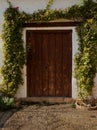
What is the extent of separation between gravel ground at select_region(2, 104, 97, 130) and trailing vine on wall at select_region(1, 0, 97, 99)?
99 centimetres

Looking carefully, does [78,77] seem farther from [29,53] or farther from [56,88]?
[29,53]

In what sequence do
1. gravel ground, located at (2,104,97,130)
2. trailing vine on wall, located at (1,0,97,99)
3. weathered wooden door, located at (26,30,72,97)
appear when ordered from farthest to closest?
weathered wooden door, located at (26,30,72,97) < trailing vine on wall, located at (1,0,97,99) < gravel ground, located at (2,104,97,130)

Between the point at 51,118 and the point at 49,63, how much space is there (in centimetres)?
259

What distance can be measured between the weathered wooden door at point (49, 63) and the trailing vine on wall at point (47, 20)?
1.31ft

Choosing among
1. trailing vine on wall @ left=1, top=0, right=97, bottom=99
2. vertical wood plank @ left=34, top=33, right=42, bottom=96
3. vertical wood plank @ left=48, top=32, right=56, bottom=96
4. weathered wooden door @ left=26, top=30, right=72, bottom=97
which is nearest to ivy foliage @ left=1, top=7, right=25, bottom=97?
trailing vine on wall @ left=1, top=0, right=97, bottom=99

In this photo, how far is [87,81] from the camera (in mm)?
11109

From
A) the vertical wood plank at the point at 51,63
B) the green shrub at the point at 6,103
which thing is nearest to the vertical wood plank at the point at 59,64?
the vertical wood plank at the point at 51,63

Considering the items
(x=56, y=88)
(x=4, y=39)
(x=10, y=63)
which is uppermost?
(x=4, y=39)

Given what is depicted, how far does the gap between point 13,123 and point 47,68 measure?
10.2 ft

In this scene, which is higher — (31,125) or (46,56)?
(46,56)

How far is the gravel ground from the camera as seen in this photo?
342 inches

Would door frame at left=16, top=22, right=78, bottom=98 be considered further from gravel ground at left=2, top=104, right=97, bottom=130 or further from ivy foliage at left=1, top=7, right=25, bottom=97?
gravel ground at left=2, top=104, right=97, bottom=130

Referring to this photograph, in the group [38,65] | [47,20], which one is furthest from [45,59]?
[47,20]

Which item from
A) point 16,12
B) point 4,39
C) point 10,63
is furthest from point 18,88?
point 16,12
